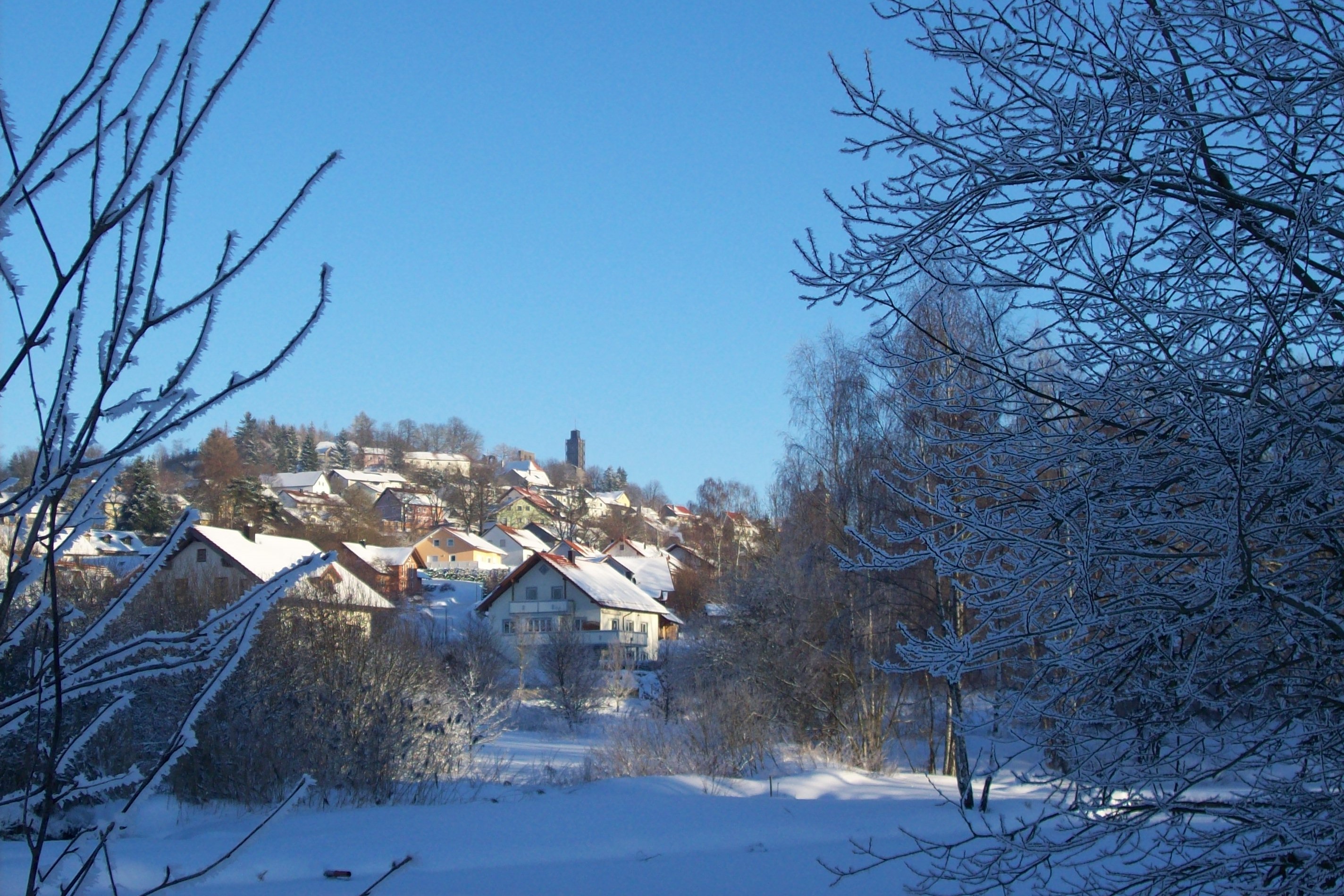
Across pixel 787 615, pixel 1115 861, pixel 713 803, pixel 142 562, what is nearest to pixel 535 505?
pixel 787 615

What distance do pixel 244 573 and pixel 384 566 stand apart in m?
17.9

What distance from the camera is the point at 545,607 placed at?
40.6 m

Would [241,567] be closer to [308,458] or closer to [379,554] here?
[379,554]

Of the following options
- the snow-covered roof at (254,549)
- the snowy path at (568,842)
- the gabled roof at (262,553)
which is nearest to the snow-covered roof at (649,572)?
the snow-covered roof at (254,549)

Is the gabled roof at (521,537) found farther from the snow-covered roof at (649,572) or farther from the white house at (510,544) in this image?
the snow-covered roof at (649,572)

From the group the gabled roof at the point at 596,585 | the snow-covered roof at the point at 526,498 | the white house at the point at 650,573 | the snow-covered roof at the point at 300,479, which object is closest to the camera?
the gabled roof at the point at 596,585

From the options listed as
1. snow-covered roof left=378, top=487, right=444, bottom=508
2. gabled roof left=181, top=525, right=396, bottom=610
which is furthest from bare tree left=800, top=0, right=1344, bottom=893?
snow-covered roof left=378, top=487, right=444, bottom=508

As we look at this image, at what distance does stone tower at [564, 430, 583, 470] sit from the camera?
396 ft

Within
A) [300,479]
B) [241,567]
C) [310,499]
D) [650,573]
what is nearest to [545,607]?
[241,567]

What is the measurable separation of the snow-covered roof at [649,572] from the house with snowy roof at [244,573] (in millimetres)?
24048

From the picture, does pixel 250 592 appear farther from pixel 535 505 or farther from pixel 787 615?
pixel 535 505

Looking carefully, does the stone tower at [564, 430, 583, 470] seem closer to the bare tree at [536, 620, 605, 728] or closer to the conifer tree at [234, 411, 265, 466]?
the conifer tree at [234, 411, 265, 466]

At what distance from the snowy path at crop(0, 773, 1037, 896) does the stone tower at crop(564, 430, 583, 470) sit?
10751 centimetres

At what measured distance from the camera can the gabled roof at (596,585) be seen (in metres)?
40.5
